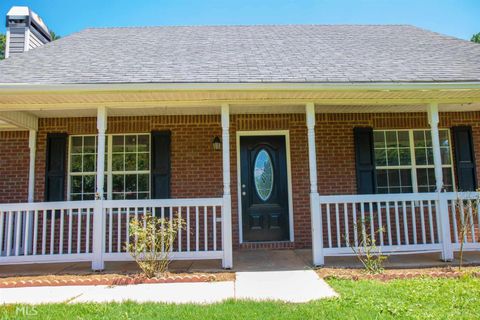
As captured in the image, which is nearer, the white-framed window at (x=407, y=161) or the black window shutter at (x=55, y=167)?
the black window shutter at (x=55, y=167)

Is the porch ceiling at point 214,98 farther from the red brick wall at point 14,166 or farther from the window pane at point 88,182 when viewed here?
the window pane at point 88,182

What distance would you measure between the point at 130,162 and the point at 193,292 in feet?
11.9

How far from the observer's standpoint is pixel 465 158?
693 cm

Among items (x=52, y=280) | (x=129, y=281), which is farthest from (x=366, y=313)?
(x=52, y=280)

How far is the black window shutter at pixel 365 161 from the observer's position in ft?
22.3

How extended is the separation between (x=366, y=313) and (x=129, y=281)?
3052 mm

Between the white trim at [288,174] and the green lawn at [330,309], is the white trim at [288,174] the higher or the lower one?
the higher one

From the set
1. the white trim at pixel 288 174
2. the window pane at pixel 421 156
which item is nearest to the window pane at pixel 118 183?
the white trim at pixel 288 174

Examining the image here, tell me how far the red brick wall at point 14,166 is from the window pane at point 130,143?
6.62ft

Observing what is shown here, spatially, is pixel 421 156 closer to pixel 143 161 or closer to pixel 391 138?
pixel 391 138

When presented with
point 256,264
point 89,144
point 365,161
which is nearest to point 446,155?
point 365,161

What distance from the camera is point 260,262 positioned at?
18.2ft

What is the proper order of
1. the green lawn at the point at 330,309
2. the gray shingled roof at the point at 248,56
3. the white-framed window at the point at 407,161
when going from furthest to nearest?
the white-framed window at the point at 407,161
the gray shingled roof at the point at 248,56
the green lawn at the point at 330,309

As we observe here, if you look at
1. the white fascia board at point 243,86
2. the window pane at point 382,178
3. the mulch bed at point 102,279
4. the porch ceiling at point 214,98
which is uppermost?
the white fascia board at point 243,86
